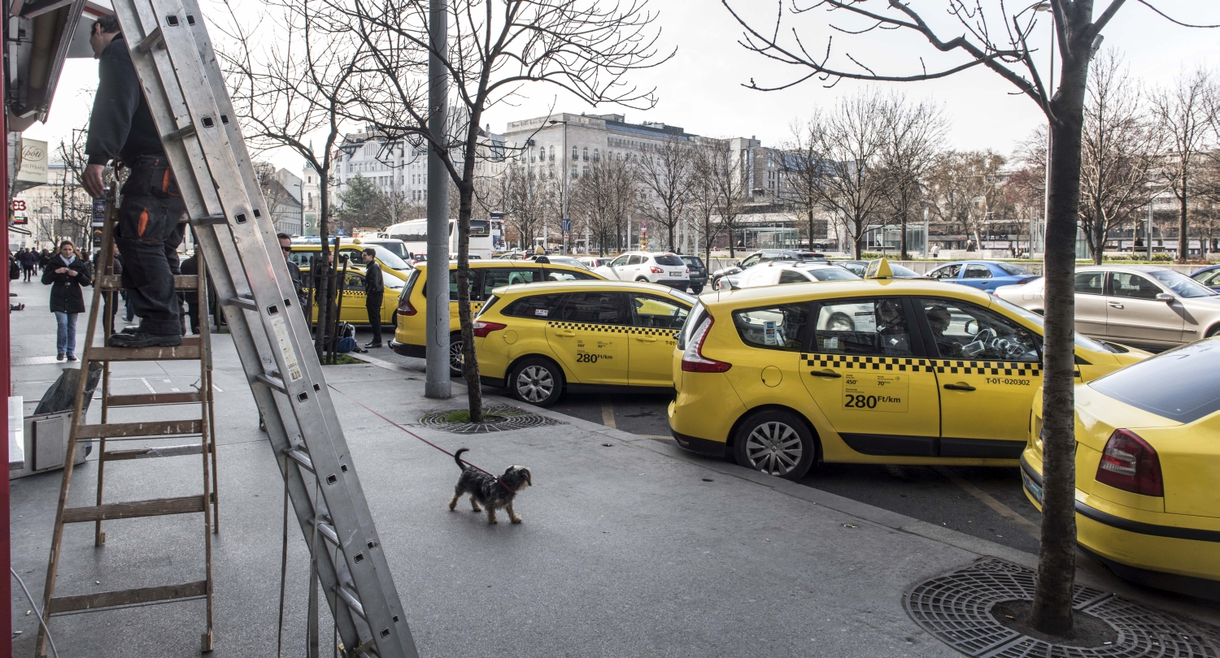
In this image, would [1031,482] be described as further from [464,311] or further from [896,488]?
[464,311]

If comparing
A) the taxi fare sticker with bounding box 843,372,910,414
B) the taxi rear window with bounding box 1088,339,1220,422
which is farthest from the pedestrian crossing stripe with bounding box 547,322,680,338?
the taxi rear window with bounding box 1088,339,1220,422

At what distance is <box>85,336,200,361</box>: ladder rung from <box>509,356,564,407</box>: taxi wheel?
6253 mm

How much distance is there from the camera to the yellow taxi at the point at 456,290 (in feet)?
39.2

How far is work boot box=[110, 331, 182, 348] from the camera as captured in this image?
349 cm

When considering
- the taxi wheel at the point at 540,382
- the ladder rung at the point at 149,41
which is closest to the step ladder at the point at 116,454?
the ladder rung at the point at 149,41

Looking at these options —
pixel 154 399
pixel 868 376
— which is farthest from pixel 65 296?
pixel 868 376

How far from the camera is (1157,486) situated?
4.04 metres

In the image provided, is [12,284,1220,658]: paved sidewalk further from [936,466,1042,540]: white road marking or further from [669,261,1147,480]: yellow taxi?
[936,466,1042,540]: white road marking

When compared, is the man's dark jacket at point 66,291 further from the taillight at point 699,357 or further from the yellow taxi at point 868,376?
the yellow taxi at point 868,376

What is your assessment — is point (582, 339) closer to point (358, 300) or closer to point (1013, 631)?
point (1013, 631)

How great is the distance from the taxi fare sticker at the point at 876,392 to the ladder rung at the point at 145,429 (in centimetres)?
464

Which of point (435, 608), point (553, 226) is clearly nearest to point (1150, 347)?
point (435, 608)

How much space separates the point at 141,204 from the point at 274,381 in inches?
63.2

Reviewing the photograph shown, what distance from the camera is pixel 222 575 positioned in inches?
164
